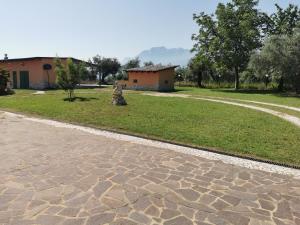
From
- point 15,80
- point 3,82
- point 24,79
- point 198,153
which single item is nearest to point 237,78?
point 24,79

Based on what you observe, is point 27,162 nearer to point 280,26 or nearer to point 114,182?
point 114,182

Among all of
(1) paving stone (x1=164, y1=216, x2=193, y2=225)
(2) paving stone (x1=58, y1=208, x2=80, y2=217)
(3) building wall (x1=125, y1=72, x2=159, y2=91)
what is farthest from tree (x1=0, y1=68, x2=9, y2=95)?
(1) paving stone (x1=164, y1=216, x2=193, y2=225)

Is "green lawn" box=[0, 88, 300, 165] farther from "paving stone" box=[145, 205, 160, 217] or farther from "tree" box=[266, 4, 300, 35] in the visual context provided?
"tree" box=[266, 4, 300, 35]

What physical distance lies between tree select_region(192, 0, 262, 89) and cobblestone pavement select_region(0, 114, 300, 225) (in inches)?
1270

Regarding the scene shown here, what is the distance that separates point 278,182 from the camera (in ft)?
25.0

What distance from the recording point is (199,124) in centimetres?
1441

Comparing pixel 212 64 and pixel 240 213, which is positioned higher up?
pixel 212 64

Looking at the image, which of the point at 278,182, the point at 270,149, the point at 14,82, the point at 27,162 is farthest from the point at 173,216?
the point at 14,82

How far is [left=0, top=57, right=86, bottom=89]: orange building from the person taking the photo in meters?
37.1

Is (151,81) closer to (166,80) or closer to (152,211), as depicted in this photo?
(166,80)

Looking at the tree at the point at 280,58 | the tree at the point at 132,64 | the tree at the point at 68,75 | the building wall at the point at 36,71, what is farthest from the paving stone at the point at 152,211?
the tree at the point at 132,64

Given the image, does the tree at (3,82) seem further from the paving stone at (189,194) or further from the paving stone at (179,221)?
the paving stone at (179,221)

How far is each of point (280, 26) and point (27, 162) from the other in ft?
130

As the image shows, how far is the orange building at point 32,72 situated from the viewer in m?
37.1
